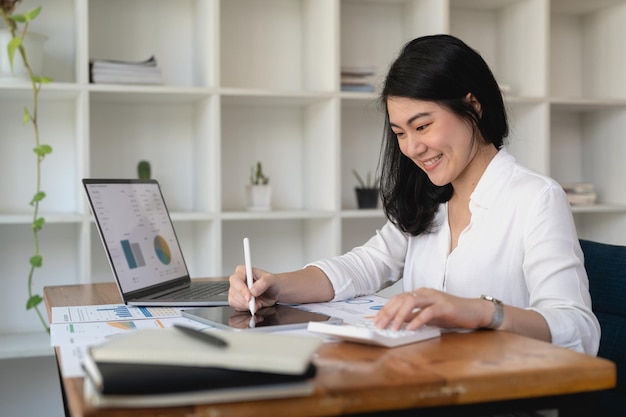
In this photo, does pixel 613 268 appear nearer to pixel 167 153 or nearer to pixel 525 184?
pixel 525 184

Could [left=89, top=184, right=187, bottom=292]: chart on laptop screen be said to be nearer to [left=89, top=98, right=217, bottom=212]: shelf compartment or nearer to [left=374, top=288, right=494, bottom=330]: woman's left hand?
[left=374, top=288, right=494, bottom=330]: woman's left hand

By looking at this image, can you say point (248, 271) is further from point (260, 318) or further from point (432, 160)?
point (432, 160)

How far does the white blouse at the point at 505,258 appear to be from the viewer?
1.34 m

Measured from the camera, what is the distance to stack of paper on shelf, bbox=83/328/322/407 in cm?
76

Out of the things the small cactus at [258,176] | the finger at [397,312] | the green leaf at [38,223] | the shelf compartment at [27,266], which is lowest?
the shelf compartment at [27,266]

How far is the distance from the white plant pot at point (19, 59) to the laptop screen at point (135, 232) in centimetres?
92

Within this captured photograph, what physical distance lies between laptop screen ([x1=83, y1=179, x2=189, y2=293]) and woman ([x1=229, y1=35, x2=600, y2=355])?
13.5 inches

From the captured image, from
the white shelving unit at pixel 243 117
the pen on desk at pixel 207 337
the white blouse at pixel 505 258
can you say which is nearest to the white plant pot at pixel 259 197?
the white shelving unit at pixel 243 117

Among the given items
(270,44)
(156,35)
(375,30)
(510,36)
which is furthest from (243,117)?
(510,36)

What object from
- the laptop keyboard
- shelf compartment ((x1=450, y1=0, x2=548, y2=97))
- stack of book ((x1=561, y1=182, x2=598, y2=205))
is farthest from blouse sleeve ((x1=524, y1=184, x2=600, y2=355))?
stack of book ((x1=561, y1=182, x2=598, y2=205))

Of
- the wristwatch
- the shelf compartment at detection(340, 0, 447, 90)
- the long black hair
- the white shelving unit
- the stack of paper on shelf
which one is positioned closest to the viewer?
the stack of paper on shelf

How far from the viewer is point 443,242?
1.76 meters

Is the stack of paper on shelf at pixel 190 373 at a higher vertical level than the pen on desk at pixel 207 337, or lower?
lower

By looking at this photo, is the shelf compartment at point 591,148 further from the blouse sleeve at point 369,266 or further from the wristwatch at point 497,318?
the wristwatch at point 497,318
